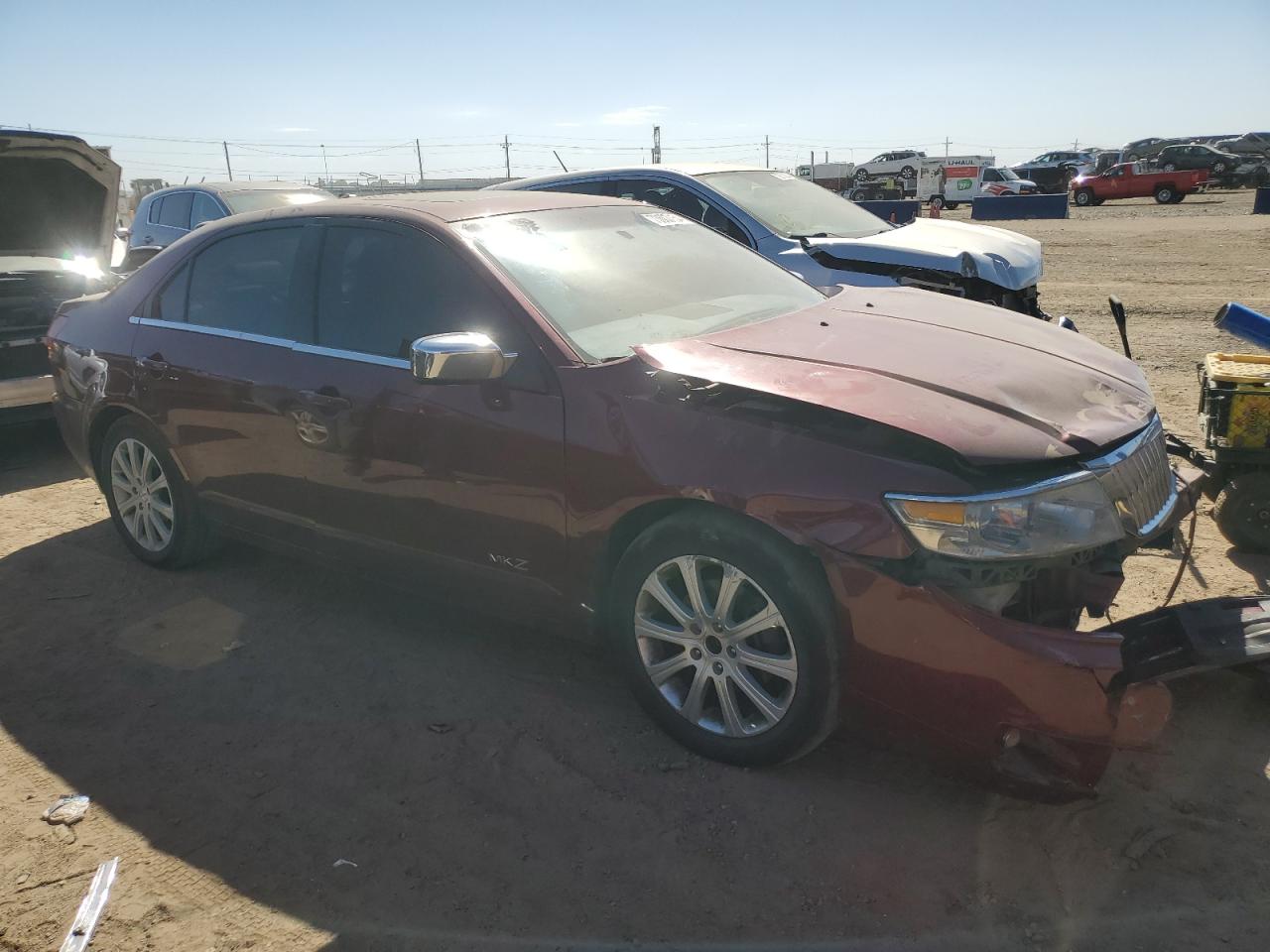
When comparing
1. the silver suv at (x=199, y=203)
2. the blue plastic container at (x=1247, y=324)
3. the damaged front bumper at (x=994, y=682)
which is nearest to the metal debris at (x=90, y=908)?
the damaged front bumper at (x=994, y=682)

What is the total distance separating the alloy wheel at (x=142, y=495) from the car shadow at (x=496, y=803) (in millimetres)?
657

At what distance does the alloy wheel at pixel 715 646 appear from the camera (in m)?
2.91

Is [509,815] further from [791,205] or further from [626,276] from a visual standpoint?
[791,205]

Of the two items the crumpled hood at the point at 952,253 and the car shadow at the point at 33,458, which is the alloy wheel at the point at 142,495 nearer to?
the car shadow at the point at 33,458

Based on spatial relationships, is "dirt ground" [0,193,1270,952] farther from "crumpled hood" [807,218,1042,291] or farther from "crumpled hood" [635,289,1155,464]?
"crumpled hood" [807,218,1042,291]

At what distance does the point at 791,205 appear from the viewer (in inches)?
310

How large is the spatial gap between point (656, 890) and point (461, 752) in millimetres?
916

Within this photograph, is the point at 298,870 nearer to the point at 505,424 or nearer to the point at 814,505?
the point at 505,424

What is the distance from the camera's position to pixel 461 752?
327 cm

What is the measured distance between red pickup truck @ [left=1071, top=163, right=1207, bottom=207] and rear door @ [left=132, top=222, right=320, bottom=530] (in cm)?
3468

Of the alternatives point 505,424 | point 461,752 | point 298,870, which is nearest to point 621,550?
point 505,424

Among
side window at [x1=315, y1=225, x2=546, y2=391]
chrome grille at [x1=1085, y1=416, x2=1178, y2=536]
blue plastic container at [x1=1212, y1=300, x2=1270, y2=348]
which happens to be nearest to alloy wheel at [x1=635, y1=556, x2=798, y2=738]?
side window at [x1=315, y1=225, x2=546, y2=391]

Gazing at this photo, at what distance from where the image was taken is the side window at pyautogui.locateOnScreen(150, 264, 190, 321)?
4.49 metres

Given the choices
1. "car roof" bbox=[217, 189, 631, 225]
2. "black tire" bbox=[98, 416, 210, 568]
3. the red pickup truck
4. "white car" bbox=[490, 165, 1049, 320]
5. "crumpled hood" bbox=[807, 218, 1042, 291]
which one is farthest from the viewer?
the red pickup truck
